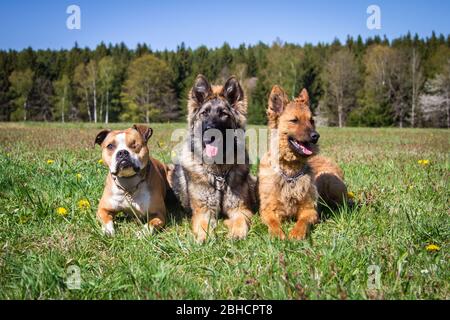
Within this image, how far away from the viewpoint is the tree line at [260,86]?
49094mm

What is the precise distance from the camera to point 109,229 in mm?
3785

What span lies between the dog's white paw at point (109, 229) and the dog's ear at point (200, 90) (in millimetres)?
1820

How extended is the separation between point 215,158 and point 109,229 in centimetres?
147

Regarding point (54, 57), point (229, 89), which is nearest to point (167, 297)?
point (229, 89)

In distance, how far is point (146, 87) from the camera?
5528cm

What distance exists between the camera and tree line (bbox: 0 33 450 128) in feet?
161

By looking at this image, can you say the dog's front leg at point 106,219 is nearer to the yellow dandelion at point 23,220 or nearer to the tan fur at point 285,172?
the yellow dandelion at point 23,220

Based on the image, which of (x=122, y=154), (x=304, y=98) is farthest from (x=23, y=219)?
(x=304, y=98)

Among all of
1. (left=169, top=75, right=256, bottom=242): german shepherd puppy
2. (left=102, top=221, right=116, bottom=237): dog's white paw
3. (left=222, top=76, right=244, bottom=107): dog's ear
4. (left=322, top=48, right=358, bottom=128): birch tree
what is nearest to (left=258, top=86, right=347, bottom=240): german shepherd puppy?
(left=169, top=75, right=256, bottom=242): german shepherd puppy

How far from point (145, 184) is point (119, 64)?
6198 centimetres

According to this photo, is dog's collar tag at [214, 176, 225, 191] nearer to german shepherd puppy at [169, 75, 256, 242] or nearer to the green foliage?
german shepherd puppy at [169, 75, 256, 242]

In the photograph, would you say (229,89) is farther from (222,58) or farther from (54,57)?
(54,57)

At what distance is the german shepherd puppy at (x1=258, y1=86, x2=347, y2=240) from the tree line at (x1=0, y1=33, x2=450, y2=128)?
37.1 meters

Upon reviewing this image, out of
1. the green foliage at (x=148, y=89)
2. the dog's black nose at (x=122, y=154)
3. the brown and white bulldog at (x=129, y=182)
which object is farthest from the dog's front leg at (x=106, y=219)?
the green foliage at (x=148, y=89)
